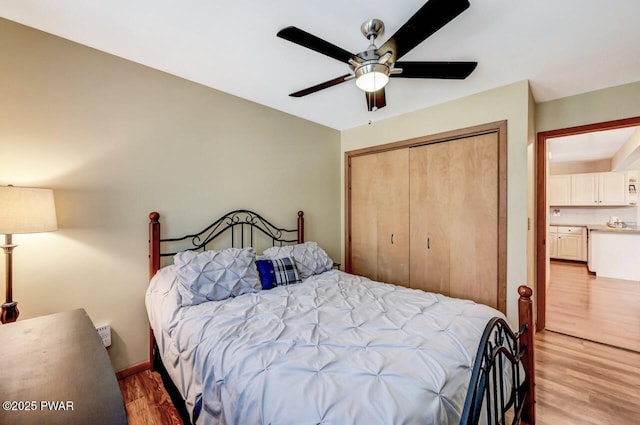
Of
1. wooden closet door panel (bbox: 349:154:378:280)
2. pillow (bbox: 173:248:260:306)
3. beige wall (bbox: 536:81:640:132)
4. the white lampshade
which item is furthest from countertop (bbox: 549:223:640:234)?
the white lampshade

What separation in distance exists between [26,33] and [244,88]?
4.76ft

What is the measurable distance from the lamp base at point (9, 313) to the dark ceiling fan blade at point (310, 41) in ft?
7.10

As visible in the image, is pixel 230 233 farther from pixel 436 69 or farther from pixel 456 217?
pixel 456 217

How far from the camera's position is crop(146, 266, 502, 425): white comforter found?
963 mm

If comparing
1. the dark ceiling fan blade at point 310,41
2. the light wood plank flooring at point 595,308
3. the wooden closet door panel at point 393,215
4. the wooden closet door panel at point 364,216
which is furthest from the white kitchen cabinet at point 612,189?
the dark ceiling fan blade at point 310,41

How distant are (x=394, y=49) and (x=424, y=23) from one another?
228 millimetres

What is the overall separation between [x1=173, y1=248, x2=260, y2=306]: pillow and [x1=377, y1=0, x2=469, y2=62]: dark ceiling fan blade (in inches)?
70.4

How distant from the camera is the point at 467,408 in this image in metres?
0.88

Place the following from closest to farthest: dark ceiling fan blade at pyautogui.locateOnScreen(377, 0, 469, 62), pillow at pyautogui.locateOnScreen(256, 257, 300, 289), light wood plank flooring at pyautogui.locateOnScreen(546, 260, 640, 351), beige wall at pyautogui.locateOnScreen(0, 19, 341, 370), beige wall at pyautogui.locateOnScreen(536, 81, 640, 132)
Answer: dark ceiling fan blade at pyautogui.locateOnScreen(377, 0, 469, 62) → beige wall at pyautogui.locateOnScreen(0, 19, 341, 370) → pillow at pyautogui.locateOnScreen(256, 257, 300, 289) → beige wall at pyautogui.locateOnScreen(536, 81, 640, 132) → light wood plank flooring at pyautogui.locateOnScreen(546, 260, 640, 351)

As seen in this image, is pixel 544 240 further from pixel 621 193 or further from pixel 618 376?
pixel 621 193

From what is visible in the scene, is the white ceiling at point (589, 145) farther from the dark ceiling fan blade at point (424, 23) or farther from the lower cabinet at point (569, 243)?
the dark ceiling fan blade at point (424, 23)

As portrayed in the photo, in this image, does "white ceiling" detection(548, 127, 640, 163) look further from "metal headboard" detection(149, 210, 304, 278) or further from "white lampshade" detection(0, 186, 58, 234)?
"white lampshade" detection(0, 186, 58, 234)

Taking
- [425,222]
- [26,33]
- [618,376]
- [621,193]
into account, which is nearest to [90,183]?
[26,33]

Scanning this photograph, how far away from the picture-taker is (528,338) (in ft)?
5.49
